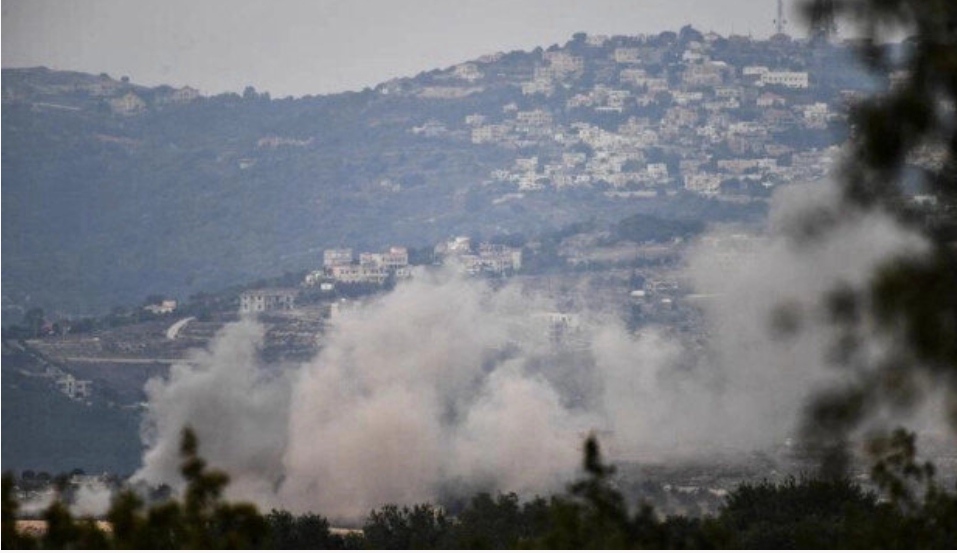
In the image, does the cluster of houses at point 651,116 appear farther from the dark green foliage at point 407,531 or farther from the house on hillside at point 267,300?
the dark green foliage at point 407,531

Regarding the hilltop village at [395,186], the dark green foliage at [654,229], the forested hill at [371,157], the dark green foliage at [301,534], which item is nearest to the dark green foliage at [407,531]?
the dark green foliage at [301,534]

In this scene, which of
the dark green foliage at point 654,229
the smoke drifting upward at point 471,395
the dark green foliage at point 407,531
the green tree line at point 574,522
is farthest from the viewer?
the dark green foliage at point 654,229

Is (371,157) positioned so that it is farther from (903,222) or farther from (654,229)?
(903,222)

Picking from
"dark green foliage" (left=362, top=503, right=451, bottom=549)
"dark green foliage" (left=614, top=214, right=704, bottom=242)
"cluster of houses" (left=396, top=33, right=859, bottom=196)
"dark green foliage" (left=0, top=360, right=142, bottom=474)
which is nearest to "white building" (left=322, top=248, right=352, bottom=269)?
"cluster of houses" (left=396, top=33, right=859, bottom=196)

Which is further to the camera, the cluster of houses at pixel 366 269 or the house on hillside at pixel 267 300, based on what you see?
the cluster of houses at pixel 366 269

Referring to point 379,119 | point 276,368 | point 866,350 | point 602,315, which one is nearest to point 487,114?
point 379,119

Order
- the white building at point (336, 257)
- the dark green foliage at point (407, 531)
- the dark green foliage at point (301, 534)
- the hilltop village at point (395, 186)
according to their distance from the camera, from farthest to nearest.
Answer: the white building at point (336, 257) < the hilltop village at point (395, 186) < the dark green foliage at point (407, 531) < the dark green foliage at point (301, 534)

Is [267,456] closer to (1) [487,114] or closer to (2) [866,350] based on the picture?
(1) [487,114]

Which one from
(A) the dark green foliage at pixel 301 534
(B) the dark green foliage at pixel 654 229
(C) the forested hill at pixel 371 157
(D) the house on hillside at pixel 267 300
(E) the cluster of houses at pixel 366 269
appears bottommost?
(A) the dark green foliage at pixel 301 534
